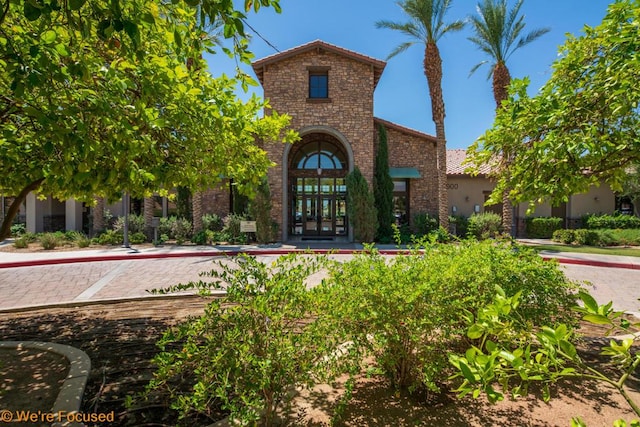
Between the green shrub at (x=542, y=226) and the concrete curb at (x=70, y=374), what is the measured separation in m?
23.6

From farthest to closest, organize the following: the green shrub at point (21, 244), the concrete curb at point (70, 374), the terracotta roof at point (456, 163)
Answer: the terracotta roof at point (456, 163) < the green shrub at point (21, 244) < the concrete curb at point (70, 374)

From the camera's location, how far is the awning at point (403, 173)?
1977cm

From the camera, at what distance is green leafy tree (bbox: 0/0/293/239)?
7.66 ft

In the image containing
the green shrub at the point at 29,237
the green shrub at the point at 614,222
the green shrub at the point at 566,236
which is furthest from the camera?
the green shrub at the point at 614,222

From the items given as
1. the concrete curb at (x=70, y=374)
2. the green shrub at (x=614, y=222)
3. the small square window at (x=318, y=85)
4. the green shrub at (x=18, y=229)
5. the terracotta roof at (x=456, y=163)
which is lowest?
the concrete curb at (x=70, y=374)

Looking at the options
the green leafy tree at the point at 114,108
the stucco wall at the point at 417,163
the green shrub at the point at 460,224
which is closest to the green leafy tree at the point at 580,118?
the green leafy tree at the point at 114,108

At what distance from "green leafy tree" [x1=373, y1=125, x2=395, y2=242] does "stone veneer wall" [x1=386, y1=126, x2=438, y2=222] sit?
48.3 inches

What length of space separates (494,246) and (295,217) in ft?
55.7

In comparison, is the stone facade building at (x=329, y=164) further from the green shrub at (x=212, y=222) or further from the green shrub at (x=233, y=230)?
the green shrub at (x=233, y=230)

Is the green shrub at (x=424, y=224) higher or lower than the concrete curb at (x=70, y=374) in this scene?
higher

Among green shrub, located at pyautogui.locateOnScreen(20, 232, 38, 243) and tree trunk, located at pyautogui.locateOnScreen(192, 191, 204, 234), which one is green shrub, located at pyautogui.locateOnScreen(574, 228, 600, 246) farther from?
green shrub, located at pyautogui.locateOnScreen(20, 232, 38, 243)

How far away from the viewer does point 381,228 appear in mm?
19312

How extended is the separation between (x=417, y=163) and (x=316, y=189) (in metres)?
6.52

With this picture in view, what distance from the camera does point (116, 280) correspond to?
28.4 feet
